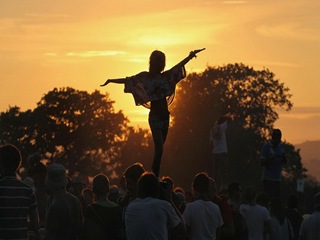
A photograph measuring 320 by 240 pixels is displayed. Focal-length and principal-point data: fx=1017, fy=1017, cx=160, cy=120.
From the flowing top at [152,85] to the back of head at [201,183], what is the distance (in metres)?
1.65

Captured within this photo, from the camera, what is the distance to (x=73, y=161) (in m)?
85.2

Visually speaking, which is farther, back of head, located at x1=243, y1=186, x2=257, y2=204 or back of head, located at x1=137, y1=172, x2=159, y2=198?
back of head, located at x1=243, y1=186, x2=257, y2=204

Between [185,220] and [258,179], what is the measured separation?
64499 millimetres

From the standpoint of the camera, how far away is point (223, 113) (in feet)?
258

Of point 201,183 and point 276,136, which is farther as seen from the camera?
point 276,136

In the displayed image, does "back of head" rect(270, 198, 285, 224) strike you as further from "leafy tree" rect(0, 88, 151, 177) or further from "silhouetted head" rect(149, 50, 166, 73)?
"leafy tree" rect(0, 88, 151, 177)

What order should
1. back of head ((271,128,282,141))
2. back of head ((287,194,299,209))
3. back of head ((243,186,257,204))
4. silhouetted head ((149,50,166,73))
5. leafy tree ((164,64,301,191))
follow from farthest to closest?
leafy tree ((164,64,301,191))
back of head ((271,128,282,141))
back of head ((287,194,299,209))
back of head ((243,186,257,204))
silhouetted head ((149,50,166,73))

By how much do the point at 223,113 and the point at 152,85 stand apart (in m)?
64.8

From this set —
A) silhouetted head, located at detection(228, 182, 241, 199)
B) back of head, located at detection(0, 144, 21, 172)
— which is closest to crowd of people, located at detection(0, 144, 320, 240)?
back of head, located at detection(0, 144, 21, 172)

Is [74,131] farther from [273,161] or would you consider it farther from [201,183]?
[201,183]

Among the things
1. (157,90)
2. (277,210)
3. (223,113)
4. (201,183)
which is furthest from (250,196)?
(223,113)

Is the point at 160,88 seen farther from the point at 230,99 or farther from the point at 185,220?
the point at 230,99

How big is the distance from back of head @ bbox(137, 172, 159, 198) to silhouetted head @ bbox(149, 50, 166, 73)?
9.47 ft

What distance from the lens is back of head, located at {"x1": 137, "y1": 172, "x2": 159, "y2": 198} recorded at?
1124 centimetres
